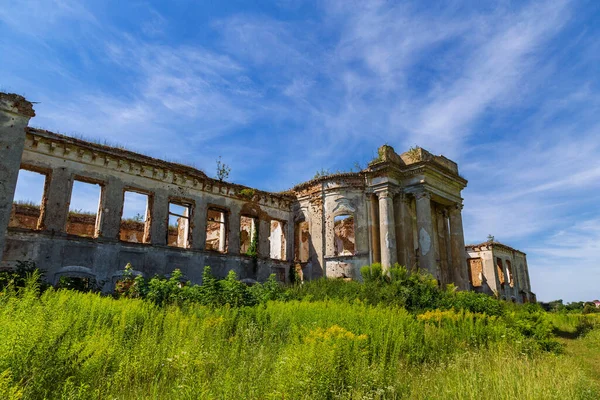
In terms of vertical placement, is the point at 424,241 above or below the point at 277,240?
below

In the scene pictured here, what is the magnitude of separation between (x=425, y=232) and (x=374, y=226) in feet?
8.22

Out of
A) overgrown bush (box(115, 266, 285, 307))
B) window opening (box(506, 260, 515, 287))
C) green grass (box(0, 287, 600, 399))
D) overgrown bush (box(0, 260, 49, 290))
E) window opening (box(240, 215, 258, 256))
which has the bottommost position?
green grass (box(0, 287, 600, 399))

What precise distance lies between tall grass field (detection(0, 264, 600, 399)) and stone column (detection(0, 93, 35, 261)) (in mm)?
5431

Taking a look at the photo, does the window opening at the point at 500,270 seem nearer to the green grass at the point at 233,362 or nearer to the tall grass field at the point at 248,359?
the tall grass field at the point at 248,359

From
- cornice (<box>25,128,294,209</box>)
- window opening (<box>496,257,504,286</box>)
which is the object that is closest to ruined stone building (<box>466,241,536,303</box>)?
window opening (<box>496,257,504,286</box>)

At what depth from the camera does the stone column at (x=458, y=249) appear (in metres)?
21.4

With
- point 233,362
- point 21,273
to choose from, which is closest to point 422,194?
point 233,362

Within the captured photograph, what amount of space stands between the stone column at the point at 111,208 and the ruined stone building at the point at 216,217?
39 millimetres

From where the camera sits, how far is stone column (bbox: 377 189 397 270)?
734 inches

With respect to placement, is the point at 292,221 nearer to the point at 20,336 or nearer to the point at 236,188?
the point at 236,188

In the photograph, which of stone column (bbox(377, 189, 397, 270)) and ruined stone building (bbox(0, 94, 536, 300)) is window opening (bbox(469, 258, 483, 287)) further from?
stone column (bbox(377, 189, 397, 270))

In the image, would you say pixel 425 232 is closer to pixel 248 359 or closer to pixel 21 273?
pixel 248 359

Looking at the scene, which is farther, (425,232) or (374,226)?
(374,226)

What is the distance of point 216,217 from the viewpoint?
2439cm
